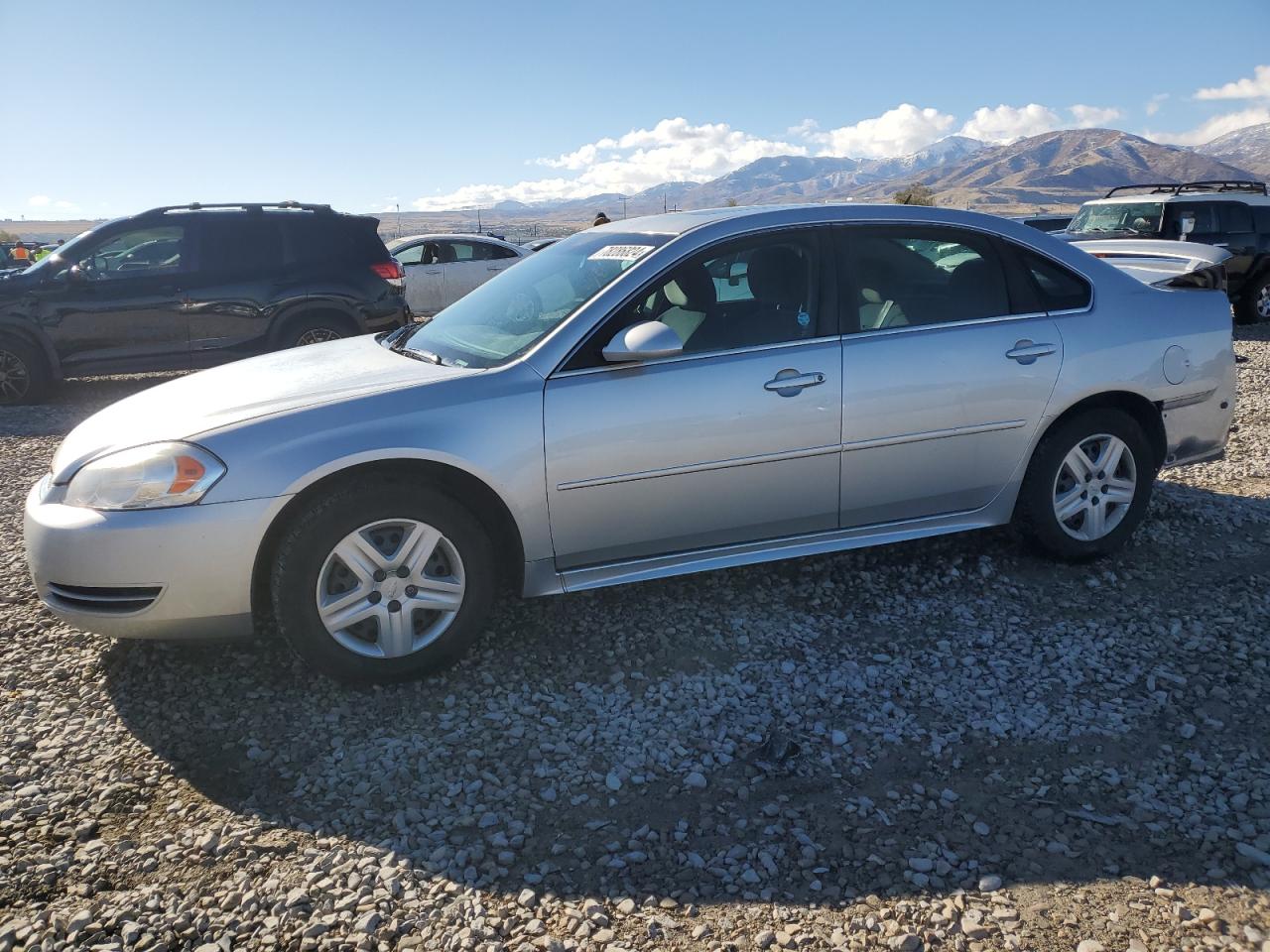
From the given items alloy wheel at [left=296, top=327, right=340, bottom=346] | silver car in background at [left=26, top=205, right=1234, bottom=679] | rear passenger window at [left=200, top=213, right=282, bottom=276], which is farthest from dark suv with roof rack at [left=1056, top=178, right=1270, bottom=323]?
rear passenger window at [left=200, top=213, right=282, bottom=276]

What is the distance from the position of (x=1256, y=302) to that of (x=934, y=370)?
12.5 meters

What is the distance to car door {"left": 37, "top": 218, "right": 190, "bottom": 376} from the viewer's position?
8.87 metres

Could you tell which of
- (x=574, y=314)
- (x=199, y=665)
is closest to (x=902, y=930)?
(x=574, y=314)

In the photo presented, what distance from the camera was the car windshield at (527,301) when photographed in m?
3.72

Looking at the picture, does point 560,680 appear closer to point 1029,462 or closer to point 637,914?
point 637,914

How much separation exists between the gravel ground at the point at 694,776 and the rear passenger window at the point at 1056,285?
122 cm

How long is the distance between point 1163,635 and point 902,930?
212cm

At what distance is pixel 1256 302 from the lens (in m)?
13.5

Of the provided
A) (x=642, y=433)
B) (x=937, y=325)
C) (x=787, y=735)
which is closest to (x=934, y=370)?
(x=937, y=325)

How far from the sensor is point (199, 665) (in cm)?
360

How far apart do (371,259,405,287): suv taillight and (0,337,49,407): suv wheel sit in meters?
3.26

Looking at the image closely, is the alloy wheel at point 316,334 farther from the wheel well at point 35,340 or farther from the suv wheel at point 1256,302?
the suv wheel at point 1256,302

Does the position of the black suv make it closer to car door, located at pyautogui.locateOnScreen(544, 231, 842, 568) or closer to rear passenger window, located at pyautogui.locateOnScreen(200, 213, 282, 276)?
rear passenger window, located at pyautogui.locateOnScreen(200, 213, 282, 276)

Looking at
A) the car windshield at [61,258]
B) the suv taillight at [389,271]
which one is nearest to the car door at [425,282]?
the suv taillight at [389,271]
